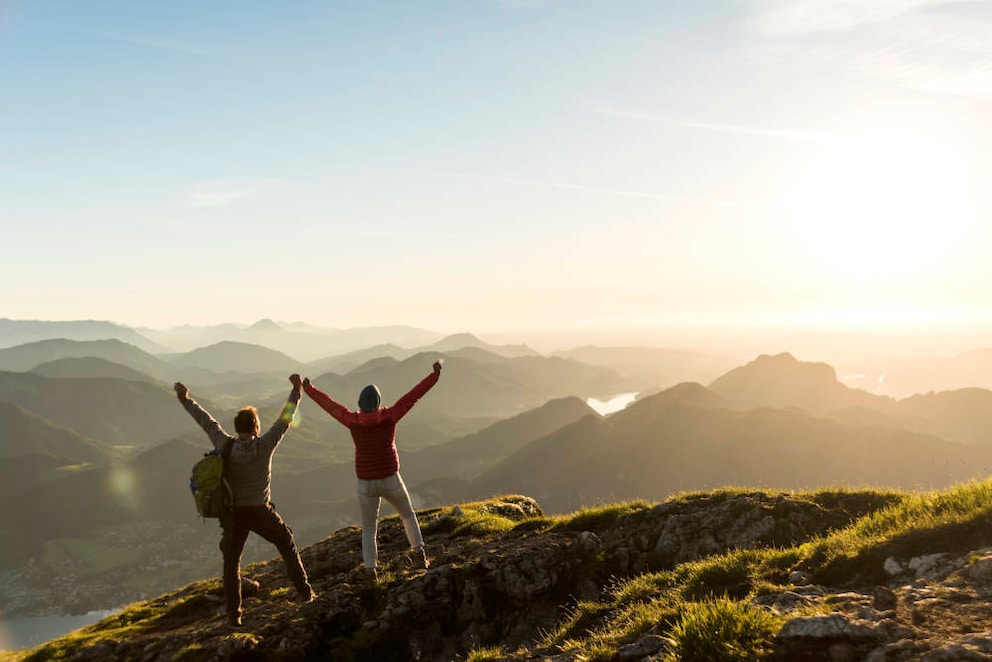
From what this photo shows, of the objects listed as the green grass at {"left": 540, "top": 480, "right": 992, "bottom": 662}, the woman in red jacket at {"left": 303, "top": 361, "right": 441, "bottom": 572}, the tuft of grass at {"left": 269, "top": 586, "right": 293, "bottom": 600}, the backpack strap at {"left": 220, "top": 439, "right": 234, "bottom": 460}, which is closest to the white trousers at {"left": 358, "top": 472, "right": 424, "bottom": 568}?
the woman in red jacket at {"left": 303, "top": 361, "right": 441, "bottom": 572}

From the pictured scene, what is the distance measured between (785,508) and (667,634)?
287 inches

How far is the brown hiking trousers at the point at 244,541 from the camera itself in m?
10.3

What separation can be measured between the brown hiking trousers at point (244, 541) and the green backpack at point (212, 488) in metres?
0.35

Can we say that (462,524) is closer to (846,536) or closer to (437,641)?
(437,641)

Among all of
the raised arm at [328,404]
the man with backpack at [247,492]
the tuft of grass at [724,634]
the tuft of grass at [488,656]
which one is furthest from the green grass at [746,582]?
the raised arm at [328,404]

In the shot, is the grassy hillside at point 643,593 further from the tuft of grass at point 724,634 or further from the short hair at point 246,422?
the short hair at point 246,422

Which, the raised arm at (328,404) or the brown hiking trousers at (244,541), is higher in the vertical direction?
the raised arm at (328,404)

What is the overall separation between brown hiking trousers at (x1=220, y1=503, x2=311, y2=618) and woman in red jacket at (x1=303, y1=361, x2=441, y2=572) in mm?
1590

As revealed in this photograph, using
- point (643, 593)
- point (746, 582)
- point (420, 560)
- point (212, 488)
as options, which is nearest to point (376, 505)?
point (420, 560)

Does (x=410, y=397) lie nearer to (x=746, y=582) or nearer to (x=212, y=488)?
(x=212, y=488)

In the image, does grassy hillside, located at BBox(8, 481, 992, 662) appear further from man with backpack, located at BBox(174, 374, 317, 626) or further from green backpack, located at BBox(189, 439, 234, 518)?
green backpack, located at BBox(189, 439, 234, 518)

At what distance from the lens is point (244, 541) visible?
34.6ft

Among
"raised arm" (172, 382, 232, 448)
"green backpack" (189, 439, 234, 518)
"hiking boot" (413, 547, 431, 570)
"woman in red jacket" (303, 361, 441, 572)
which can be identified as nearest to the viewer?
"green backpack" (189, 439, 234, 518)

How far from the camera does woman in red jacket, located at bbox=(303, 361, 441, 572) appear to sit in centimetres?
1124
